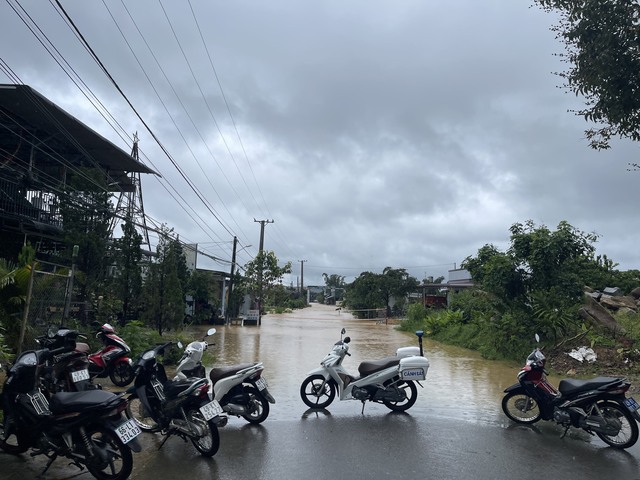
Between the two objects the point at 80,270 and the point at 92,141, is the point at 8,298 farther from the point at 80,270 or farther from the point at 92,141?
the point at 92,141

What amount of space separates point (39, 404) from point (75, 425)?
60 cm

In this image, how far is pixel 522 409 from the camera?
7711 millimetres

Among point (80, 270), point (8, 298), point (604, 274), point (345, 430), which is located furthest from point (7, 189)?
point (604, 274)

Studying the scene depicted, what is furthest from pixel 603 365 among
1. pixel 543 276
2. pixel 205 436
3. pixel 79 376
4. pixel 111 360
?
Result: pixel 79 376

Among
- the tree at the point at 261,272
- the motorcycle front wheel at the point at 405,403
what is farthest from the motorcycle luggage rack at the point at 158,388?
the tree at the point at 261,272

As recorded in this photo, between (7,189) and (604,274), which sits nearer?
(7,189)

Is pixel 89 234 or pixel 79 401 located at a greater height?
pixel 89 234

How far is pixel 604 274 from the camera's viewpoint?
23.8m

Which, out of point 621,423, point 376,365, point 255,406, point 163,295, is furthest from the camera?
point 163,295

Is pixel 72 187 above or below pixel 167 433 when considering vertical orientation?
above

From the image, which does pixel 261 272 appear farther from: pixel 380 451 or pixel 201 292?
pixel 380 451

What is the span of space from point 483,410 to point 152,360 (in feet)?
18.3

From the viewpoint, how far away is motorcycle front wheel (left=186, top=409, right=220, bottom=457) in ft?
19.2

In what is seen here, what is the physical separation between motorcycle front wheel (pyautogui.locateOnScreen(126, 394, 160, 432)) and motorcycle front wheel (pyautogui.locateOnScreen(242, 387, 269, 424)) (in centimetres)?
128
